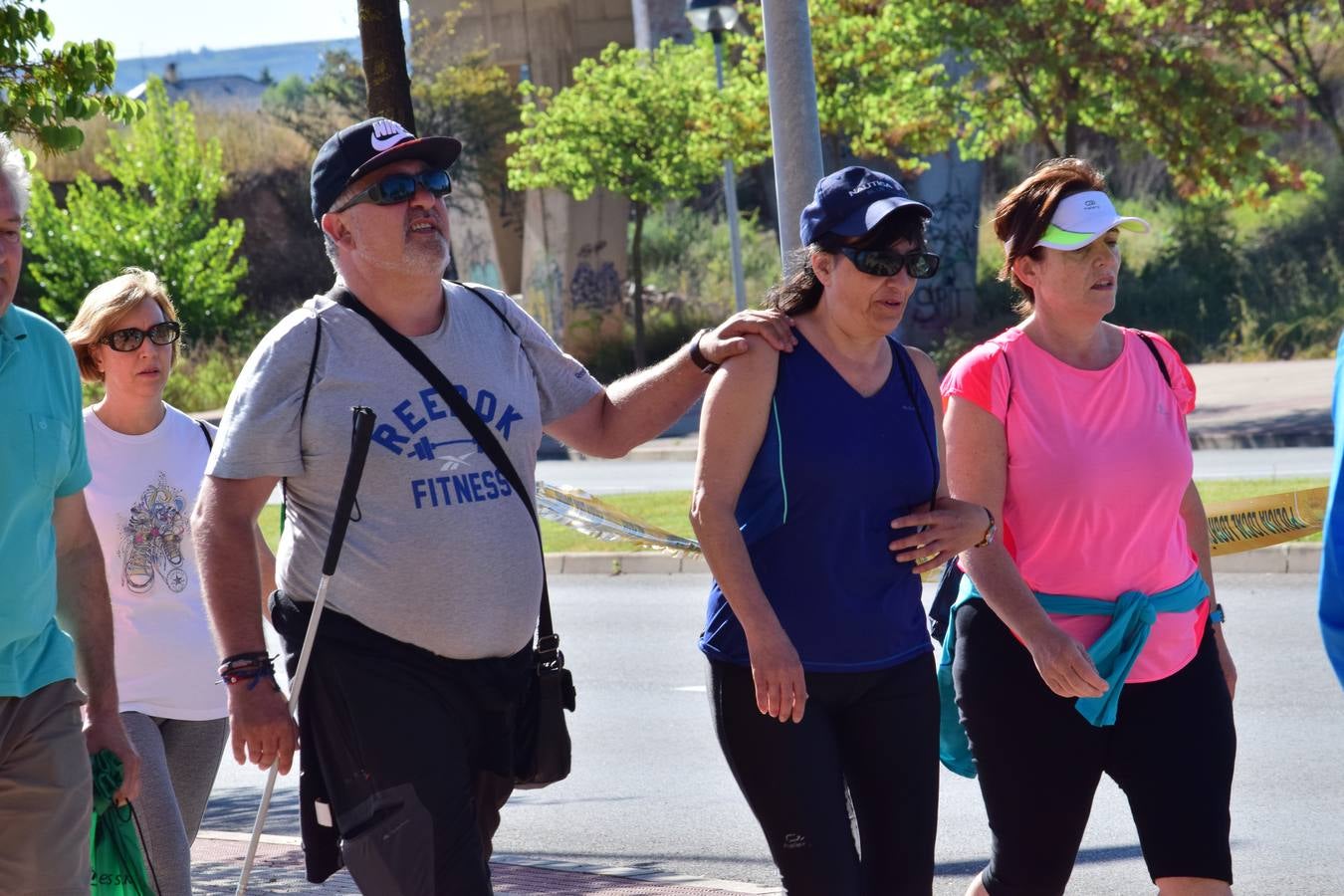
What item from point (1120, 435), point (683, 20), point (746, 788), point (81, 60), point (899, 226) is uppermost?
point (683, 20)

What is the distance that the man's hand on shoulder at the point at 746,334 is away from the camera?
3.88 m

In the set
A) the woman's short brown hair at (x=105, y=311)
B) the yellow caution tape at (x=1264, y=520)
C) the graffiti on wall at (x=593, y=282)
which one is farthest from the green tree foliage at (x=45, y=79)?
the graffiti on wall at (x=593, y=282)

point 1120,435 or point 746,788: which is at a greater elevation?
point 1120,435

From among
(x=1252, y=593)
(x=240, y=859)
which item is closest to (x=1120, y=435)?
(x=240, y=859)

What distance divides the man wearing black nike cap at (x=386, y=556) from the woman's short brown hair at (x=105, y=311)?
1.35 metres

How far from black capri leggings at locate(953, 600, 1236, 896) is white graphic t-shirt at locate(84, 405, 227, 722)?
6.69 ft

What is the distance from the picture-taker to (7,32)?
6.67 metres

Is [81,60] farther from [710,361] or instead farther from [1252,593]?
[1252,593]

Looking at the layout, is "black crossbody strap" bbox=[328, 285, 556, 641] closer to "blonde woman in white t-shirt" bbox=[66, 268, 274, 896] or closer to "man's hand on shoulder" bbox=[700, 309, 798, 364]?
"man's hand on shoulder" bbox=[700, 309, 798, 364]

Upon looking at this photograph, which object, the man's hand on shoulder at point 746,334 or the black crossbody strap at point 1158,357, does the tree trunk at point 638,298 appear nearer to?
the black crossbody strap at point 1158,357

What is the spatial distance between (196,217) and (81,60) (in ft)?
99.3

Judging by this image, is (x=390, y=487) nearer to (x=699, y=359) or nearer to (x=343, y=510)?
(x=343, y=510)

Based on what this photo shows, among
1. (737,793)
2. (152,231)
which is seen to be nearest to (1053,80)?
(737,793)

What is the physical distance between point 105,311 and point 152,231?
1272 inches
